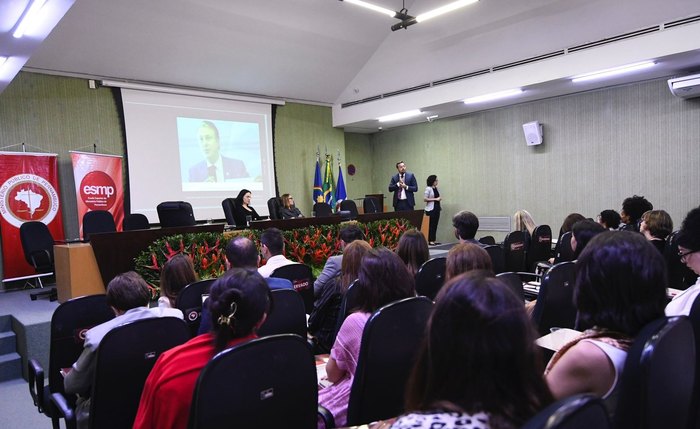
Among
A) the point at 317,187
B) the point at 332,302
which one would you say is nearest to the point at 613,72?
the point at 317,187

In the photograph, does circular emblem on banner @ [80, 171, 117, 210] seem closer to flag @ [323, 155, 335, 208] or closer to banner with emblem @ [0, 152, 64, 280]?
banner with emblem @ [0, 152, 64, 280]

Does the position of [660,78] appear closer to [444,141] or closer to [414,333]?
[444,141]

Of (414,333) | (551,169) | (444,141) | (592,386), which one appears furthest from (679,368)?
(444,141)

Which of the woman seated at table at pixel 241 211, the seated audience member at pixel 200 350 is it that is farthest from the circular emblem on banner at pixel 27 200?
the seated audience member at pixel 200 350

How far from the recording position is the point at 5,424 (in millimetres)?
2943

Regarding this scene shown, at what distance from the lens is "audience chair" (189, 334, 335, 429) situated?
1.17 meters

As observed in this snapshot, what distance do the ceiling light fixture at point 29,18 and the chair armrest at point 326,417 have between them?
383 cm

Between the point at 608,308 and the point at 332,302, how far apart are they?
1.50 metres

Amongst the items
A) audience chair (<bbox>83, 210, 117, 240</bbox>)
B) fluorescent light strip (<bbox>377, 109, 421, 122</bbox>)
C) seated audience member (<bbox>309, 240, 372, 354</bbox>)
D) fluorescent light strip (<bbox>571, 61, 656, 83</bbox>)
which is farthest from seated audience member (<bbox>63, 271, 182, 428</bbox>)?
fluorescent light strip (<bbox>377, 109, 421, 122</bbox>)

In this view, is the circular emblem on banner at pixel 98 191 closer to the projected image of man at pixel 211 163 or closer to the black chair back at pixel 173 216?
the projected image of man at pixel 211 163

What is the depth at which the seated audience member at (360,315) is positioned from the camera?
1.69 m

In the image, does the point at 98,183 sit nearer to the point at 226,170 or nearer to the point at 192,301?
the point at 226,170

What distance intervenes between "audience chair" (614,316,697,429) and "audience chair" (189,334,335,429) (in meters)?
0.81

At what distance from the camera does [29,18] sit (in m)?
3.79
